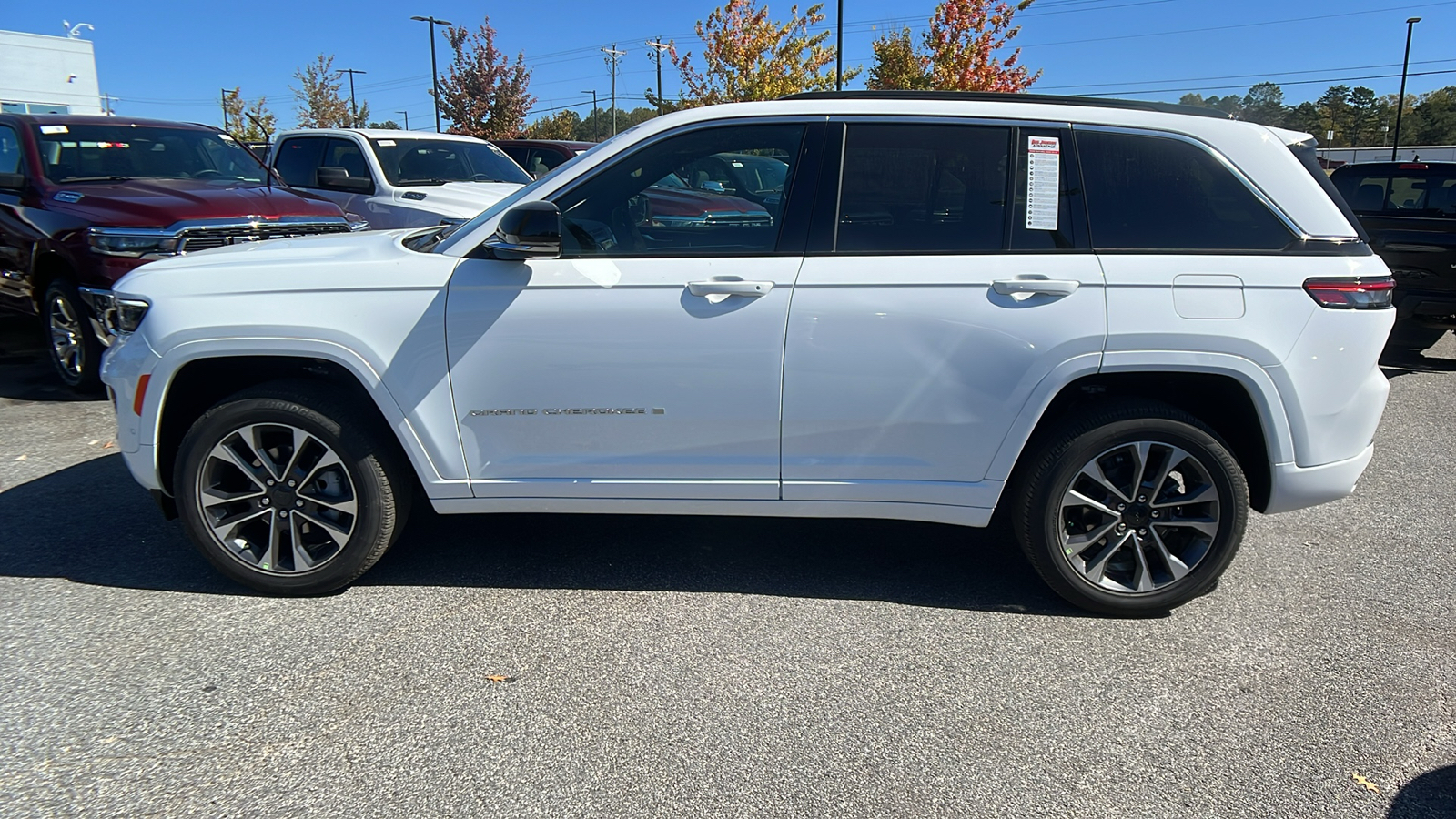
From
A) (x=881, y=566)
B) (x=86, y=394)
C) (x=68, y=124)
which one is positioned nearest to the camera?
(x=881, y=566)

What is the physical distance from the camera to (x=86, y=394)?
721 cm

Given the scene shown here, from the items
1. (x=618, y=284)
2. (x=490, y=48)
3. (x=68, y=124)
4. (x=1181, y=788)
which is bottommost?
(x=1181, y=788)

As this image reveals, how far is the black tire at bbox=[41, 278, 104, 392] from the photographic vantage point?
689cm

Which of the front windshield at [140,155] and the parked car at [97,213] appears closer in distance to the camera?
the parked car at [97,213]

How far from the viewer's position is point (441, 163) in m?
10.1

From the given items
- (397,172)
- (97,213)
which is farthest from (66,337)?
(397,172)

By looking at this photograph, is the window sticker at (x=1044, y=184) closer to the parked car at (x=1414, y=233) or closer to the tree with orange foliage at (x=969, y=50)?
the parked car at (x=1414, y=233)

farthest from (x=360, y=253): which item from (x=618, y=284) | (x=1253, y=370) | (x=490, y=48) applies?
(x=490, y=48)

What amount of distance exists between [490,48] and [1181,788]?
3822 cm

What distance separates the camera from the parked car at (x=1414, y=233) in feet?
25.7

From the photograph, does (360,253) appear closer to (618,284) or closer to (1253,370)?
(618,284)

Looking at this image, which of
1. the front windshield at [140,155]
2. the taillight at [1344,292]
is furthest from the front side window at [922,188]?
the front windshield at [140,155]

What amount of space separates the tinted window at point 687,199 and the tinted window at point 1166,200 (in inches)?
44.3

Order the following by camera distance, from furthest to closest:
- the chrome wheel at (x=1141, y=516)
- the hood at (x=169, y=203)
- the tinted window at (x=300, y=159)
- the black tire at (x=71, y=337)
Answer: the tinted window at (x=300, y=159) → the black tire at (x=71, y=337) → the hood at (x=169, y=203) → the chrome wheel at (x=1141, y=516)
